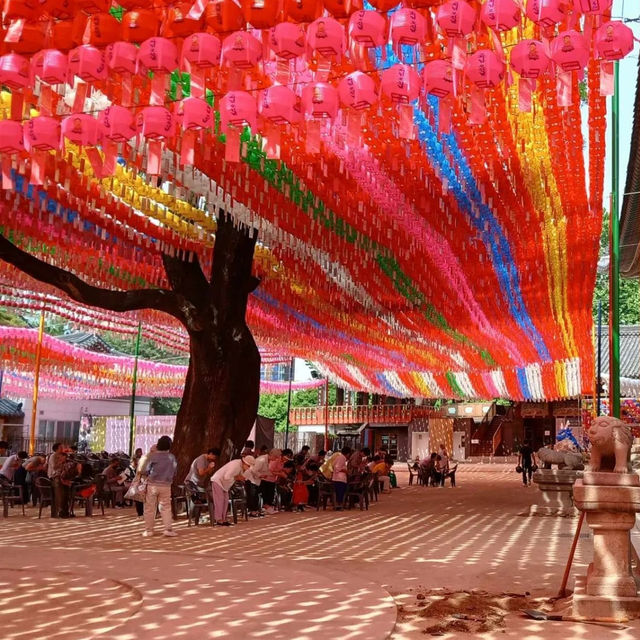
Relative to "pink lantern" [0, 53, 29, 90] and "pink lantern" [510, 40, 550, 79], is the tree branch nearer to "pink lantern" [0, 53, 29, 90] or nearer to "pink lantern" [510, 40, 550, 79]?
"pink lantern" [0, 53, 29, 90]

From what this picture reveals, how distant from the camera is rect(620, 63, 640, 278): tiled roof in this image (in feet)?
27.4

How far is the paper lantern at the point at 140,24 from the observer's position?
5.04 meters

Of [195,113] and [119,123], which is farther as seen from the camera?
[119,123]

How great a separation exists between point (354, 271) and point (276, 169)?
4.68 meters

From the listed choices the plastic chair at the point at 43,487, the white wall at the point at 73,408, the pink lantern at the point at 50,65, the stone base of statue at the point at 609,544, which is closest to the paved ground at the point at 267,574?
the stone base of statue at the point at 609,544

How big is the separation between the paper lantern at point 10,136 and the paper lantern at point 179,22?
1.41 m

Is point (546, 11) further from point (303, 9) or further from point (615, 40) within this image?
point (303, 9)

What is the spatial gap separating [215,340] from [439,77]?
7807 millimetres

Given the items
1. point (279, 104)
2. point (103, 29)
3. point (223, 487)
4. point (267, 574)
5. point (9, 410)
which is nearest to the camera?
point (103, 29)

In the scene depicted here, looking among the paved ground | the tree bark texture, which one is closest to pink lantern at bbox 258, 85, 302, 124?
the paved ground

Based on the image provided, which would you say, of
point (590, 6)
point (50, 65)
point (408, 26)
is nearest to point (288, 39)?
point (408, 26)

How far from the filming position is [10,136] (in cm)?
578

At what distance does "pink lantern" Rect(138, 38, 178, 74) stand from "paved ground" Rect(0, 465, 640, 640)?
3243 millimetres

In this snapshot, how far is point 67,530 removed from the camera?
984 cm
